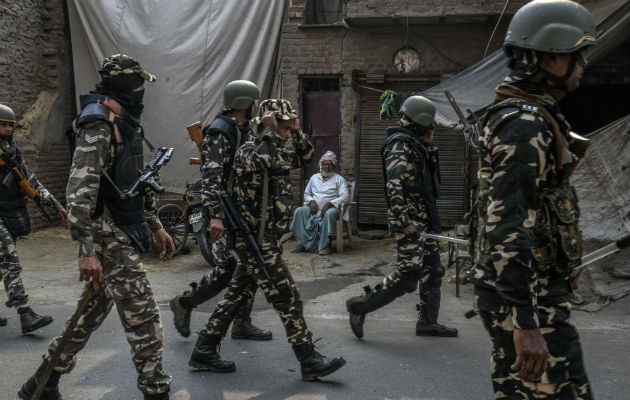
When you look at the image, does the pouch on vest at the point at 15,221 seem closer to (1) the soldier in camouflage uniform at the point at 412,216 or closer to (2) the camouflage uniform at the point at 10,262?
(2) the camouflage uniform at the point at 10,262

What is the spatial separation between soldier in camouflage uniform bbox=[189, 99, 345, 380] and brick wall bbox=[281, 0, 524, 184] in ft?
18.2

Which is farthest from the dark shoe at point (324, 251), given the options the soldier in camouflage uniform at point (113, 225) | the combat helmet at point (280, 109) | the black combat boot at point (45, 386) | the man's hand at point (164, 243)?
the black combat boot at point (45, 386)

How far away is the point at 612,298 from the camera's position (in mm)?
5984

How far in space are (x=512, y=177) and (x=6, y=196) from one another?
469 cm

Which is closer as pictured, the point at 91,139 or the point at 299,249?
the point at 91,139

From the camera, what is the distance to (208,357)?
14.1 ft

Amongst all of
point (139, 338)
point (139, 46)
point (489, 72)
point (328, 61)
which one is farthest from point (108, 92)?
point (139, 46)

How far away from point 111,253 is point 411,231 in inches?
92.2

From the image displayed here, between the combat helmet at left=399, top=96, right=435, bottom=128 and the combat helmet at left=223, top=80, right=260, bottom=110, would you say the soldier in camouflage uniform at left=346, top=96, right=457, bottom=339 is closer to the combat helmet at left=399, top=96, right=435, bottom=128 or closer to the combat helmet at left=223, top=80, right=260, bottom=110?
the combat helmet at left=399, top=96, right=435, bottom=128

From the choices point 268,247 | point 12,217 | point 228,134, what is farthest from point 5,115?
point 268,247

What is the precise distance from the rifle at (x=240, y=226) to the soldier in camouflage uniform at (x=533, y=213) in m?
1.95

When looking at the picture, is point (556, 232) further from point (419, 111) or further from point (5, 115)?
point (5, 115)

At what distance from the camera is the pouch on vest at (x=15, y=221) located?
5.39m

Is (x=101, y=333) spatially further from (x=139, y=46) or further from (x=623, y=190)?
(x=139, y=46)
